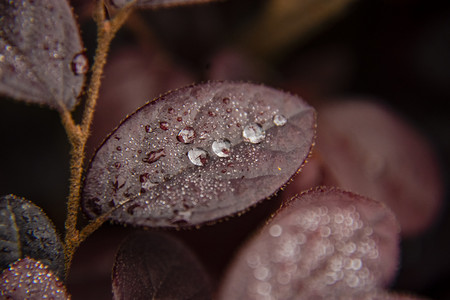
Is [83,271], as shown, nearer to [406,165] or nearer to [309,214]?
[309,214]

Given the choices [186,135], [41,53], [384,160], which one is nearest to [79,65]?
[41,53]

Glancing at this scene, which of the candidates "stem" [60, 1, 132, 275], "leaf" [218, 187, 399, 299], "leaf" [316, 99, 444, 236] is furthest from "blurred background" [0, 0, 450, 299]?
"stem" [60, 1, 132, 275]

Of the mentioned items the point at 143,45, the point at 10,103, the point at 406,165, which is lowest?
the point at 406,165

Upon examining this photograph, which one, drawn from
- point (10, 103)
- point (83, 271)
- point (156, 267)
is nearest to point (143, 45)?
point (10, 103)

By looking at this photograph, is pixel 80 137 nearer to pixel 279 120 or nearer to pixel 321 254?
pixel 279 120

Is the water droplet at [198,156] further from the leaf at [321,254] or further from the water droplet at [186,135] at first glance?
the leaf at [321,254]

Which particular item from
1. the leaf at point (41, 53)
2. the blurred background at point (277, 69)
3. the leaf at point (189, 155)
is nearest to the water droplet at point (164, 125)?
the leaf at point (189, 155)

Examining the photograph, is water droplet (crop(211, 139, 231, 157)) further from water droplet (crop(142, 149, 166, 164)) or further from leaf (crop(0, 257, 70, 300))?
leaf (crop(0, 257, 70, 300))
